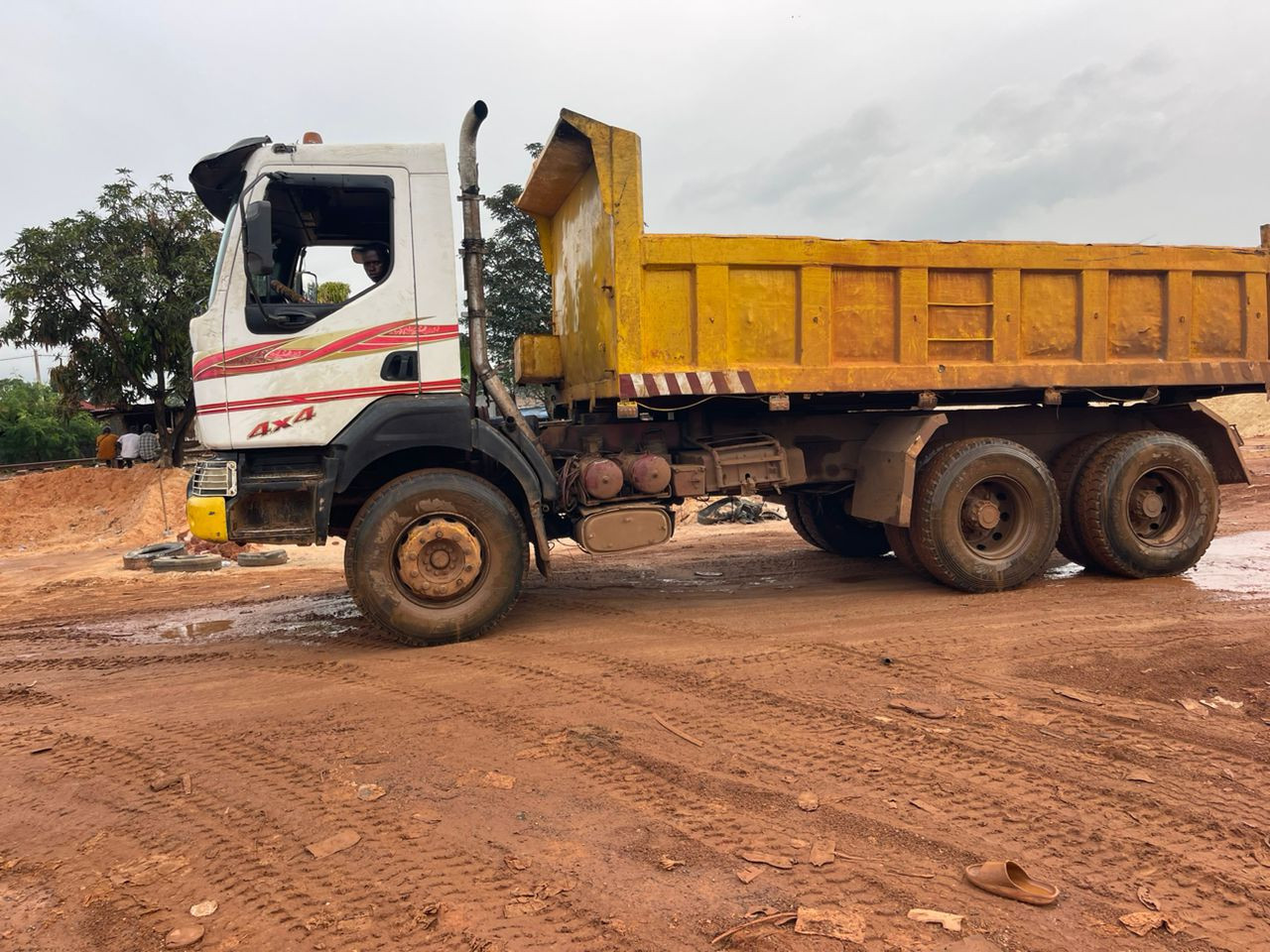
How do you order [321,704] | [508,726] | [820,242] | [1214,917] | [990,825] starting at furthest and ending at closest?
[820,242] → [321,704] → [508,726] → [990,825] → [1214,917]

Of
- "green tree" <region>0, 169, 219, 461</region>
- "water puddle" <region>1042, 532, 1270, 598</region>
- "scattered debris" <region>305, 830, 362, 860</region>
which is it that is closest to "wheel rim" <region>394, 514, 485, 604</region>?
"scattered debris" <region>305, 830, 362, 860</region>

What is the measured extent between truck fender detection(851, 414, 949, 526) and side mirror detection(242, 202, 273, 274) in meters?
4.42

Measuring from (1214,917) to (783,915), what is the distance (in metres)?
1.23

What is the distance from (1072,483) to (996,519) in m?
0.98

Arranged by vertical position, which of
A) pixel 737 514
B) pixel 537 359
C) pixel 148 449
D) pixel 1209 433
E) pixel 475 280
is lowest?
pixel 737 514

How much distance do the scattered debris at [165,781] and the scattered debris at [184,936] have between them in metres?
1.07

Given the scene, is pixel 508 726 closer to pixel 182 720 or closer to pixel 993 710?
pixel 182 720

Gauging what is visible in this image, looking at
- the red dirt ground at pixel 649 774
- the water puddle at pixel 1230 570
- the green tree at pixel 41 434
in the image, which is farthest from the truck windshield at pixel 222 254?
the green tree at pixel 41 434

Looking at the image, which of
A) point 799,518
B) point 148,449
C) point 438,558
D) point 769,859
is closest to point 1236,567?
point 799,518

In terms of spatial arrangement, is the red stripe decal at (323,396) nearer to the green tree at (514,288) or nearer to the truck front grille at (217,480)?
the truck front grille at (217,480)

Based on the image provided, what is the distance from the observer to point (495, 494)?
523 cm

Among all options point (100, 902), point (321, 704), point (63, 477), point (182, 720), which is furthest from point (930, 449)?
point (63, 477)

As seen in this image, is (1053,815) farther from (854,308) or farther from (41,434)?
(41,434)

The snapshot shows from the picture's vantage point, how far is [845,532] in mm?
7926
